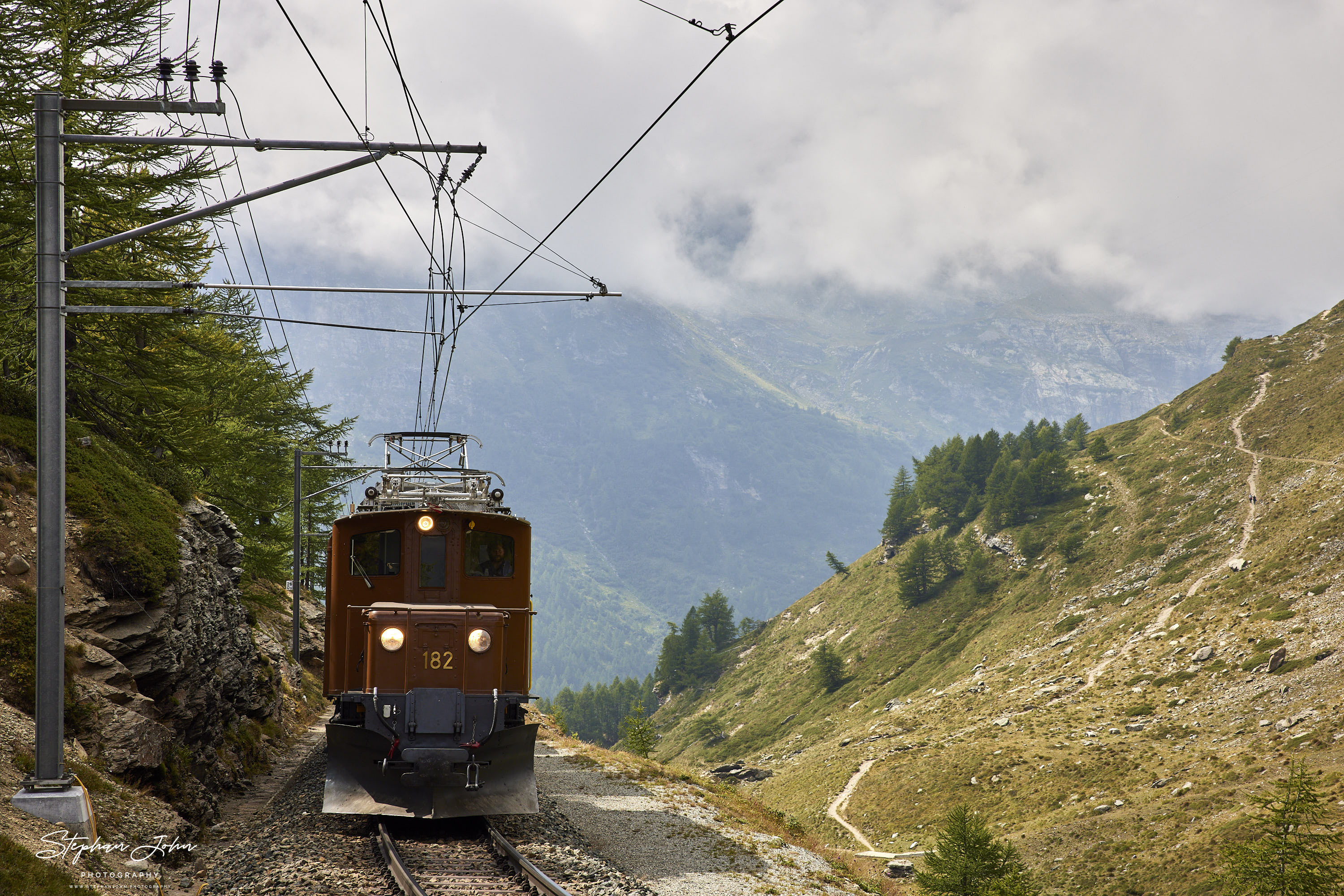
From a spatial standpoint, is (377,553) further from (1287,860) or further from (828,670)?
(828,670)

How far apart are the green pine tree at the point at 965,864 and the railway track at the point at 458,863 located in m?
22.9

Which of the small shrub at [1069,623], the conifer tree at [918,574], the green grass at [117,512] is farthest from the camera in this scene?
the conifer tree at [918,574]

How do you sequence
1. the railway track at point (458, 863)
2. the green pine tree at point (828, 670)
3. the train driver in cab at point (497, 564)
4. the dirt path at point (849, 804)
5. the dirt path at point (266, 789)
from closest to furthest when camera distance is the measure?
the railway track at point (458, 863) < the train driver in cab at point (497, 564) < the dirt path at point (266, 789) < the dirt path at point (849, 804) < the green pine tree at point (828, 670)

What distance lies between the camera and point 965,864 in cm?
3042

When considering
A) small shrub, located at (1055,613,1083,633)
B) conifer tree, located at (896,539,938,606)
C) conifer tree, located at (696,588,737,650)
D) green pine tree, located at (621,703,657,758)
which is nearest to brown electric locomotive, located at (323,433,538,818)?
green pine tree, located at (621,703,657,758)

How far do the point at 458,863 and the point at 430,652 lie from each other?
3132mm

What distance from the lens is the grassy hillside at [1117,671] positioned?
48469 mm

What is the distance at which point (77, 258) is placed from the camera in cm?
1772

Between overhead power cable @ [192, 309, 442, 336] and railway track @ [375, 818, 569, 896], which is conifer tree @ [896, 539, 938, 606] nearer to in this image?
overhead power cable @ [192, 309, 442, 336]

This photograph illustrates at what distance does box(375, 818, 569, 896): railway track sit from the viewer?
10156mm

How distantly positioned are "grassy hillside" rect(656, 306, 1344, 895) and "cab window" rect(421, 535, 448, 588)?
38656mm

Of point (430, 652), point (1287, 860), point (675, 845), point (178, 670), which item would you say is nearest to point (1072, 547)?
point (1287, 860)

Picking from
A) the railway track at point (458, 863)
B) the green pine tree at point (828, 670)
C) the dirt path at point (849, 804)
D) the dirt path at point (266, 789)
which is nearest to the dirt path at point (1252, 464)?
the dirt path at point (849, 804)

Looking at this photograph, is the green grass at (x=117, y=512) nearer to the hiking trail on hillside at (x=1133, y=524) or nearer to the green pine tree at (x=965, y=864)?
the green pine tree at (x=965, y=864)
